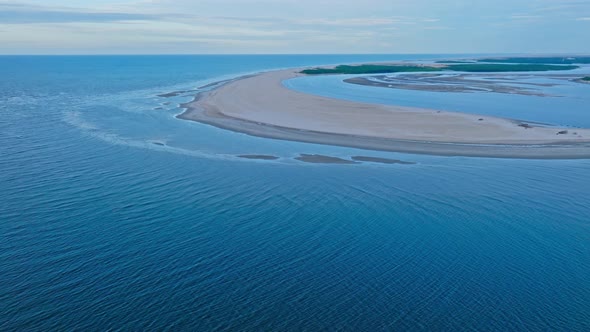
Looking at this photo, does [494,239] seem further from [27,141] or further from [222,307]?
[27,141]

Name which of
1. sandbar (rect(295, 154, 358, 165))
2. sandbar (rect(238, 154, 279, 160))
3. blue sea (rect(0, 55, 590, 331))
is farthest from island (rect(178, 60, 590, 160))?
sandbar (rect(238, 154, 279, 160))

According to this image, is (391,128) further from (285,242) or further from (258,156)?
(285,242)

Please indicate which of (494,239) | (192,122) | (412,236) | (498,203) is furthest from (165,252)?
(192,122)

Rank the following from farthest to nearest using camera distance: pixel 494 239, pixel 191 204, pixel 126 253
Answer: pixel 191 204 < pixel 494 239 < pixel 126 253

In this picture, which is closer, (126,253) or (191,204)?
(126,253)

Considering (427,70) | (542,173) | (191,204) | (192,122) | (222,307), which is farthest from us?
(427,70)

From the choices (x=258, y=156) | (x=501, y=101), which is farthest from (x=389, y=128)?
(x=501, y=101)
